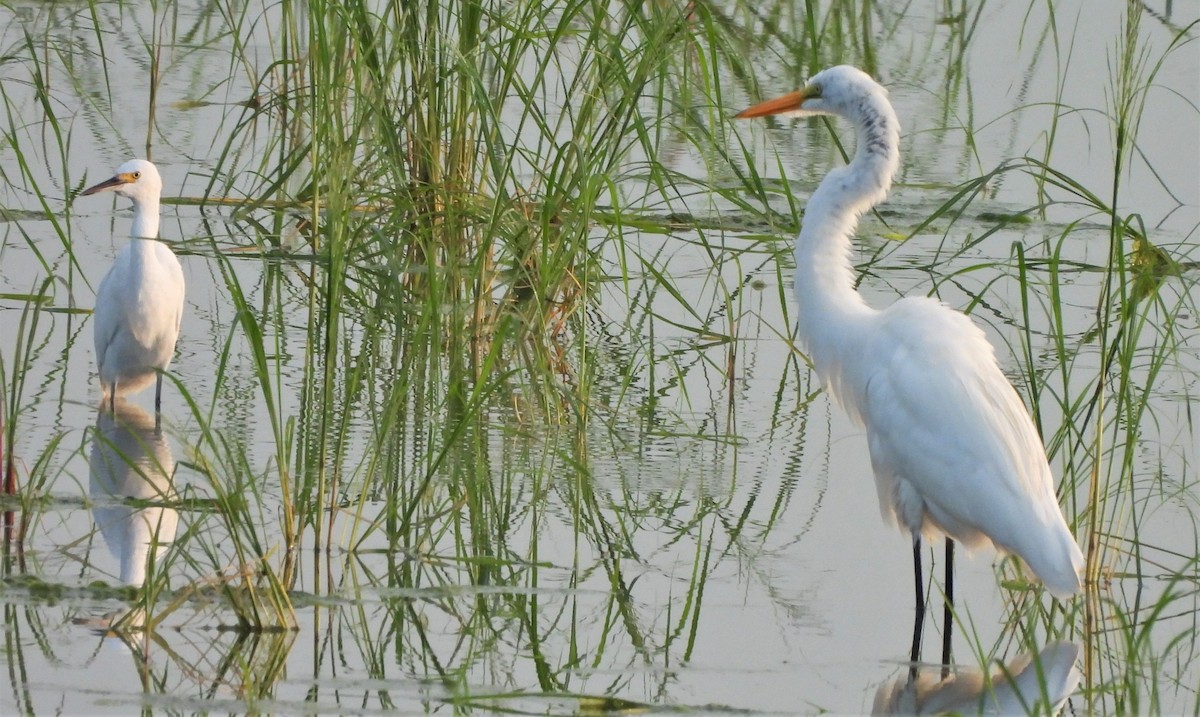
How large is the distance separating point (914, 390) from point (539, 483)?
0.93 metres

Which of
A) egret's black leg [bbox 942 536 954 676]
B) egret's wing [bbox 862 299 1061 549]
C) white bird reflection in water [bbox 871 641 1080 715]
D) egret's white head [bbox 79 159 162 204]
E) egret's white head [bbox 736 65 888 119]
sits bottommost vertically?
white bird reflection in water [bbox 871 641 1080 715]

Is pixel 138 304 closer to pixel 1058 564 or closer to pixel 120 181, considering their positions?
pixel 120 181

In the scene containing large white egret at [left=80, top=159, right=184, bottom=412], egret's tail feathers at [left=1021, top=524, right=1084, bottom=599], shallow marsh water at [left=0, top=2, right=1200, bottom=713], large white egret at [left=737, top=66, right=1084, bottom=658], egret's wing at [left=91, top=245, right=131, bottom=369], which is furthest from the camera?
egret's wing at [left=91, top=245, right=131, bottom=369]

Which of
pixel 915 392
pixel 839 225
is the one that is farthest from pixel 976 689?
pixel 839 225

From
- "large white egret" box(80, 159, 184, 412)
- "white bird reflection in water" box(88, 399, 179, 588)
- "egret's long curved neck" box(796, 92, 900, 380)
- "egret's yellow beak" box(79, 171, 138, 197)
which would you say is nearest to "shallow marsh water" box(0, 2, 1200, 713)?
"white bird reflection in water" box(88, 399, 179, 588)

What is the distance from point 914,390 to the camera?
13.1 feet

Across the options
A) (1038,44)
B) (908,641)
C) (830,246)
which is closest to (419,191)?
(830,246)

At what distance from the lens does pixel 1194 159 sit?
24.8 feet

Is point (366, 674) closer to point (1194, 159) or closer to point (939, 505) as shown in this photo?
point (939, 505)

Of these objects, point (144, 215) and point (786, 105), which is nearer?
point (786, 105)

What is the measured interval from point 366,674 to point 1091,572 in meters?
1.68

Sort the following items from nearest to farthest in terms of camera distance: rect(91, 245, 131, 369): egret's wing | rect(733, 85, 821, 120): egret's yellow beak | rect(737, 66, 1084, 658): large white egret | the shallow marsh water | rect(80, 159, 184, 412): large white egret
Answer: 1. the shallow marsh water
2. rect(737, 66, 1084, 658): large white egret
3. rect(733, 85, 821, 120): egret's yellow beak
4. rect(80, 159, 184, 412): large white egret
5. rect(91, 245, 131, 369): egret's wing

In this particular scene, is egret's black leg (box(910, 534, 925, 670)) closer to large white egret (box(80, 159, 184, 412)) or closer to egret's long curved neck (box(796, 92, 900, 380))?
egret's long curved neck (box(796, 92, 900, 380))

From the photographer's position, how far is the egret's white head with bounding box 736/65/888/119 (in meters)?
4.28
